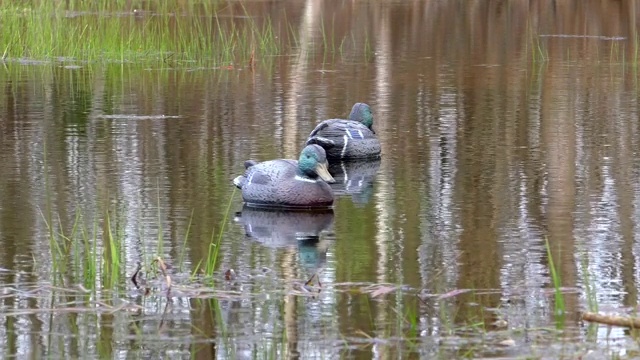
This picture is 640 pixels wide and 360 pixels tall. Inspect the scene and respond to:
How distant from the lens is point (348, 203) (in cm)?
928

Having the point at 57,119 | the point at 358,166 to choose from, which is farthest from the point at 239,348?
the point at 57,119

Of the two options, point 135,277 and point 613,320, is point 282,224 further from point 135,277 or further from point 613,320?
point 613,320

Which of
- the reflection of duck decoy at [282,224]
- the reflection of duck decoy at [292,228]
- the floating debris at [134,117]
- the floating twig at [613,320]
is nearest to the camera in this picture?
the floating twig at [613,320]

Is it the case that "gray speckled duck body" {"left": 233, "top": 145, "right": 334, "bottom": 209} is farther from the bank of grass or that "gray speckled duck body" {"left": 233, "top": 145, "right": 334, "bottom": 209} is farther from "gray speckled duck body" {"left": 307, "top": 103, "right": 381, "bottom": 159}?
the bank of grass

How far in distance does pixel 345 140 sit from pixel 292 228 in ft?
9.05

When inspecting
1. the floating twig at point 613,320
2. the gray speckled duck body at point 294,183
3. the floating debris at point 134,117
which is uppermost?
the floating debris at point 134,117

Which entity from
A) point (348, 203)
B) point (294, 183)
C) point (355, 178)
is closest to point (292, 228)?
point (294, 183)

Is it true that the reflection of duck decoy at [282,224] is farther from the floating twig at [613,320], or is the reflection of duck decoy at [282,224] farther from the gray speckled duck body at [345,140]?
the floating twig at [613,320]

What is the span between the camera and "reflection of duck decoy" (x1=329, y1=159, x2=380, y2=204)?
965 centimetres

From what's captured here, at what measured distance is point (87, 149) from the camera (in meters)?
11.4

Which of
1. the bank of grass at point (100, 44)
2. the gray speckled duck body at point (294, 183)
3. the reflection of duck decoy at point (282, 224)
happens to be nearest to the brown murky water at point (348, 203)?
the reflection of duck decoy at point (282, 224)

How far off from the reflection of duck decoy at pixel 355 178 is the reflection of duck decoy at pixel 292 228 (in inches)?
24.5

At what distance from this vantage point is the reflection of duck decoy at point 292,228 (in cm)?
766

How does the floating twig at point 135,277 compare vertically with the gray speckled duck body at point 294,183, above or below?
below
